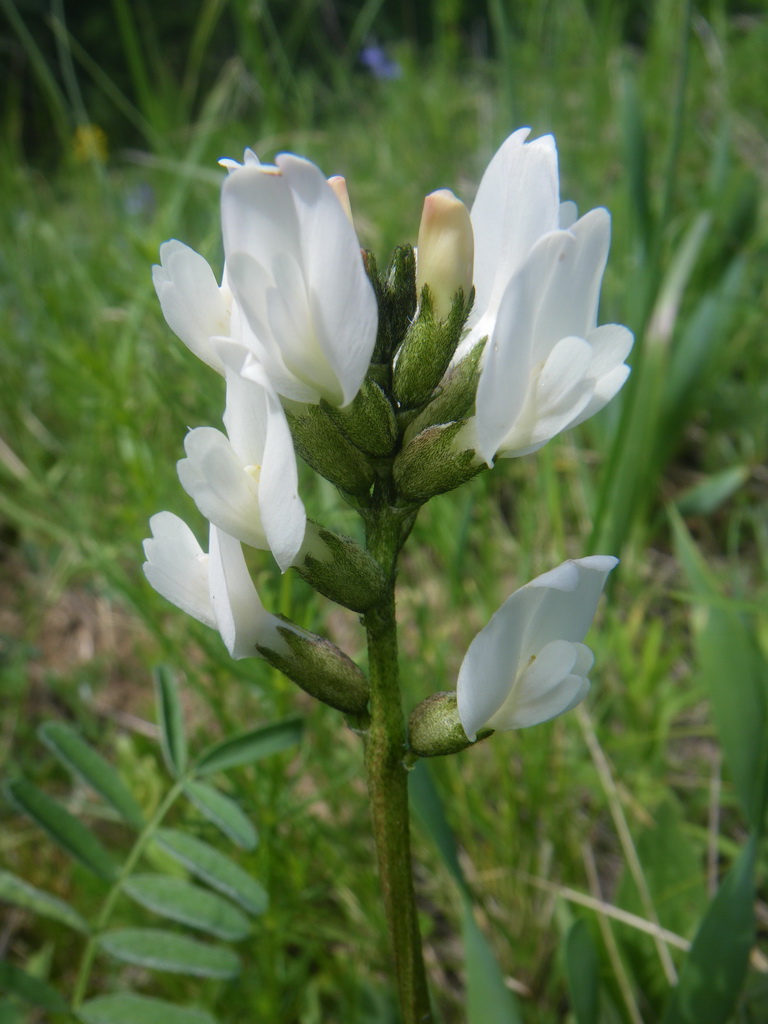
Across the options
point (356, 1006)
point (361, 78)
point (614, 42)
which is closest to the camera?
point (356, 1006)

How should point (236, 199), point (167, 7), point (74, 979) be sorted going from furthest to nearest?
1. point (167, 7)
2. point (74, 979)
3. point (236, 199)

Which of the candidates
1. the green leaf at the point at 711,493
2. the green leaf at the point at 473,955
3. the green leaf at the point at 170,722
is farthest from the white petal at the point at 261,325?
the green leaf at the point at 711,493

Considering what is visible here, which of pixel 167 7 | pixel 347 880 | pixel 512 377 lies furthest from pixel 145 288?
pixel 167 7

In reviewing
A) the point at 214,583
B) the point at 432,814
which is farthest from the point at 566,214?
the point at 432,814

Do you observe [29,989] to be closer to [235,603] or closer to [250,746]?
[250,746]

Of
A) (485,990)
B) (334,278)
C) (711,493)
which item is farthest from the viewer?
(711,493)

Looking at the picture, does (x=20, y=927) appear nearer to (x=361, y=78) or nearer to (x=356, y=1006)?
(x=356, y=1006)

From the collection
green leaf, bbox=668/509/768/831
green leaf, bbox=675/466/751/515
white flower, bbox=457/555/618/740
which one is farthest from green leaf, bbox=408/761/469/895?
green leaf, bbox=675/466/751/515
